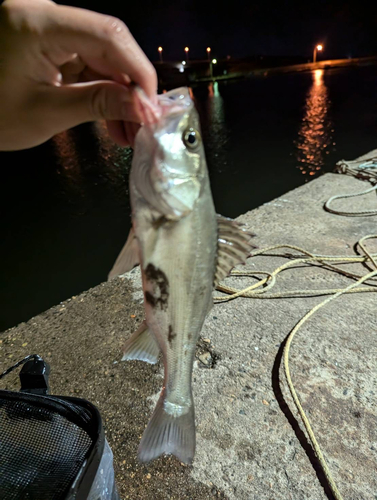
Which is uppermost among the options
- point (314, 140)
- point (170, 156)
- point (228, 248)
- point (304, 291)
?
point (170, 156)

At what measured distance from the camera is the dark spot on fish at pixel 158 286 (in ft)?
5.43

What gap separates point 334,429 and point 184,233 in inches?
83.6

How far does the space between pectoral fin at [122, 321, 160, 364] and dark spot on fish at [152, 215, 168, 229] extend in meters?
0.55

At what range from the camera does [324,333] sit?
3.52 m

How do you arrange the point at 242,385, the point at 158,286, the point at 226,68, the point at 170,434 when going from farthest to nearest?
the point at 226,68 < the point at 242,385 < the point at 170,434 < the point at 158,286

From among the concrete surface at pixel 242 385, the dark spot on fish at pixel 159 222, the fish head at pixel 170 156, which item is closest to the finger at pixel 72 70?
the fish head at pixel 170 156

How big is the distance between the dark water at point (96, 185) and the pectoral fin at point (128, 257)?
636 cm

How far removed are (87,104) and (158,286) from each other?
2.94 feet

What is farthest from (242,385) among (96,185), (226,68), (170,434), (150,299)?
(226,68)

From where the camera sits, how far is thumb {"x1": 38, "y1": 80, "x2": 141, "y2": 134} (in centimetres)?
148

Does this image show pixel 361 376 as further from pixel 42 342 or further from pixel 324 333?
pixel 42 342

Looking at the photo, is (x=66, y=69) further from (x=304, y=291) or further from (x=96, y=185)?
(x=96, y=185)

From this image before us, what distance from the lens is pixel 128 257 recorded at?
5.39 ft

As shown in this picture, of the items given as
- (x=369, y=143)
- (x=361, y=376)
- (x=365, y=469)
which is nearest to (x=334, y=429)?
(x=365, y=469)
